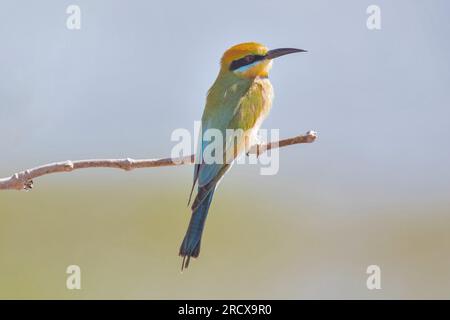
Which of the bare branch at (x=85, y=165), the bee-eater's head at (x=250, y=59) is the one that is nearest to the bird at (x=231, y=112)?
the bee-eater's head at (x=250, y=59)

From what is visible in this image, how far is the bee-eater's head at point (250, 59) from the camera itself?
9.02ft

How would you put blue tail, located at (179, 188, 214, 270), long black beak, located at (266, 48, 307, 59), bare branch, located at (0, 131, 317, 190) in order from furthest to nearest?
long black beak, located at (266, 48, 307, 59)
blue tail, located at (179, 188, 214, 270)
bare branch, located at (0, 131, 317, 190)

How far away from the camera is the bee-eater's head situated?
2.75 m

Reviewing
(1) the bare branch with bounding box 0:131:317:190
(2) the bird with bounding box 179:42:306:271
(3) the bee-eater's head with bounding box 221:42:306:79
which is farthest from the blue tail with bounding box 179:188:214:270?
(3) the bee-eater's head with bounding box 221:42:306:79

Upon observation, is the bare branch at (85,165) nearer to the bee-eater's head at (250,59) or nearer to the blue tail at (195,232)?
the blue tail at (195,232)

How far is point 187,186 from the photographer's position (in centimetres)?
407

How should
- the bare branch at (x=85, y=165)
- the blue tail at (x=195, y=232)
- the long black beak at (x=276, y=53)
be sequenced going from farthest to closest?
the long black beak at (x=276, y=53), the blue tail at (x=195, y=232), the bare branch at (x=85, y=165)

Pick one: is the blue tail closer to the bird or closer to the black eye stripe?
the bird

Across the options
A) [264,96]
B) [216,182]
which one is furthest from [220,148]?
[264,96]

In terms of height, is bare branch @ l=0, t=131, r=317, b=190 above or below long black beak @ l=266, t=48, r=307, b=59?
below

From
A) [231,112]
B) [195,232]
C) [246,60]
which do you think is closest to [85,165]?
[195,232]

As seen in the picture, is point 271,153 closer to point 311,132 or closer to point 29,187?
point 311,132

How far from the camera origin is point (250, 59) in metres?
2.76

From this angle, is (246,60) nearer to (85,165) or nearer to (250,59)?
(250,59)
